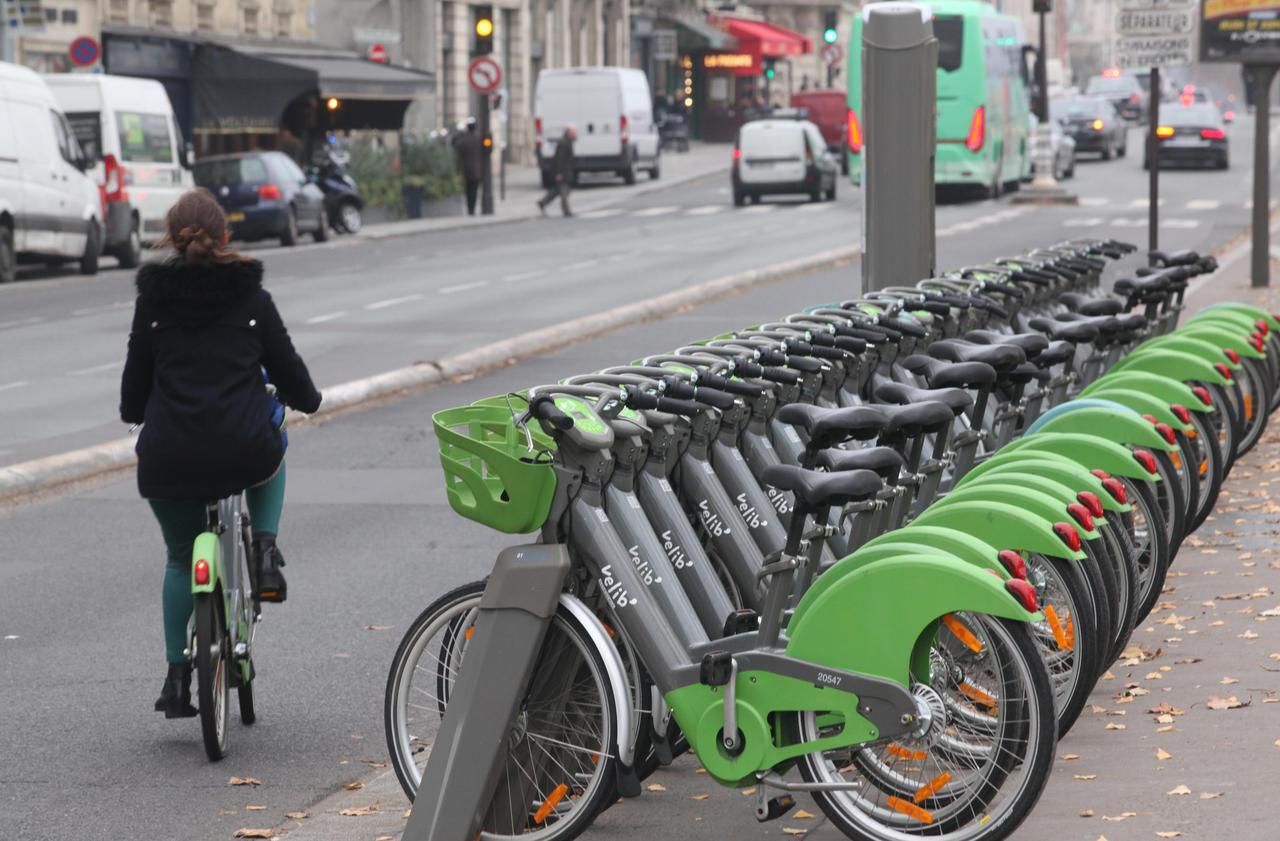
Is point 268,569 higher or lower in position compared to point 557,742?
higher

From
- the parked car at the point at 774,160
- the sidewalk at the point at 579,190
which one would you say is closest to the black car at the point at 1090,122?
the sidewalk at the point at 579,190

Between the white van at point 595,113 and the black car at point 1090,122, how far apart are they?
496 inches

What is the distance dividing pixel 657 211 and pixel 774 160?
2.79 m

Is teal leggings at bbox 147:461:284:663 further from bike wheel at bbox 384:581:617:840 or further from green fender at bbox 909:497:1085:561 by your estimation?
green fender at bbox 909:497:1085:561

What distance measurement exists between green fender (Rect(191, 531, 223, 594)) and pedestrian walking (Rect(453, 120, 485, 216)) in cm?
3900

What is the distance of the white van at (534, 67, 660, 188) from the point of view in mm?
55156

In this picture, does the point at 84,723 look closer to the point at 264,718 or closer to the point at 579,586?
the point at 264,718

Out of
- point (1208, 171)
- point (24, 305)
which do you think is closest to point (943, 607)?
point (24, 305)

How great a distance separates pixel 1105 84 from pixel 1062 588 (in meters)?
87.3

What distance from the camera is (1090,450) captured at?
6891 millimetres

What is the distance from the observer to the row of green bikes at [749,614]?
504cm

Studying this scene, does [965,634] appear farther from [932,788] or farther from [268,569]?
[268,569]

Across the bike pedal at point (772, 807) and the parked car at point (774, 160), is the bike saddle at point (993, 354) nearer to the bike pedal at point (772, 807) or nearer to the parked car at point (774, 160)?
the bike pedal at point (772, 807)

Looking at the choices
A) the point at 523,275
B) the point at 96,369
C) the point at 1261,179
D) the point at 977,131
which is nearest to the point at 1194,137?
the point at 977,131
